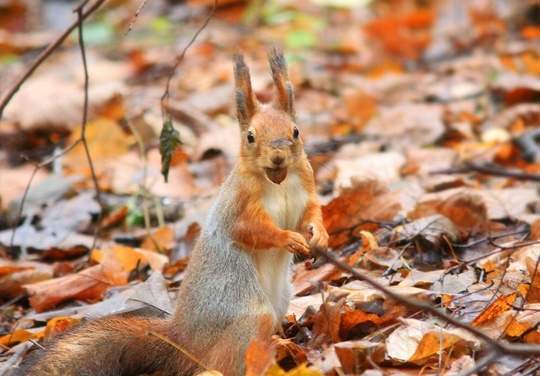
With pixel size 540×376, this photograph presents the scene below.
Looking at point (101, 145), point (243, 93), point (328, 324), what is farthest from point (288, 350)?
point (101, 145)

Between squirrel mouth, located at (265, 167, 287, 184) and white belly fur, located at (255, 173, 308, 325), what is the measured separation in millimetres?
108

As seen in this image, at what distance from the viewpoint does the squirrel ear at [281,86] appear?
3.04 metres

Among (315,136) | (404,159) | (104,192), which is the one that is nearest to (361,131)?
(315,136)

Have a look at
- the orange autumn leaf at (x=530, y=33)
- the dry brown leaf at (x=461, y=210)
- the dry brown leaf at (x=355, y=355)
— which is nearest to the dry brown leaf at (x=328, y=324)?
the dry brown leaf at (x=355, y=355)

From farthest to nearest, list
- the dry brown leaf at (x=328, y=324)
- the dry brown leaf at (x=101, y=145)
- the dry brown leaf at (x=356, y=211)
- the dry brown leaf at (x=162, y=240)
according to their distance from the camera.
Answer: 1. the dry brown leaf at (x=101, y=145)
2. the dry brown leaf at (x=162, y=240)
3. the dry brown leaf at (x=356, y=211)
4. the dry brown leaf at (x=328, y=324)

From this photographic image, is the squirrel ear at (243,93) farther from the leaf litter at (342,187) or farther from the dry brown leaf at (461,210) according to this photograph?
the dry brown leaf at (461,210)

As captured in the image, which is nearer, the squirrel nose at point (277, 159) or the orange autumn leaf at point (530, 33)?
the squirrel nose at point (277, 159)

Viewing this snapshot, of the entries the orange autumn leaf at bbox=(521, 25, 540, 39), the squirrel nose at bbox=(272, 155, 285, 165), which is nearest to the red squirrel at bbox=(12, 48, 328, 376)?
the squirrel nose at bbox=(272, 155, 285, 165)

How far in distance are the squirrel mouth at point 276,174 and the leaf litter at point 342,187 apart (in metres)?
0.49

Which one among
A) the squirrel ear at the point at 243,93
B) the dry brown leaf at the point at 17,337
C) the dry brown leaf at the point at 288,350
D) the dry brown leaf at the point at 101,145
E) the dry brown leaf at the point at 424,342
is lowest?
the dry brown leaf at the point at 17,337

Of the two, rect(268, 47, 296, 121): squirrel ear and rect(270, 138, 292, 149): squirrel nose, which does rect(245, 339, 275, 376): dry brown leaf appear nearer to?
rect(270, 138, 292, 149): squirrel nose

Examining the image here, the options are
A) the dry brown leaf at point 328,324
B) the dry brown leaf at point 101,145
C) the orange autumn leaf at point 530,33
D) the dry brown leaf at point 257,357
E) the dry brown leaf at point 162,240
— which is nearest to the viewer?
the dry brown leaf at point 257,357

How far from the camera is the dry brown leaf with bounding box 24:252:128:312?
12.6ft

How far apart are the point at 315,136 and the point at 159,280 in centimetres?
290
